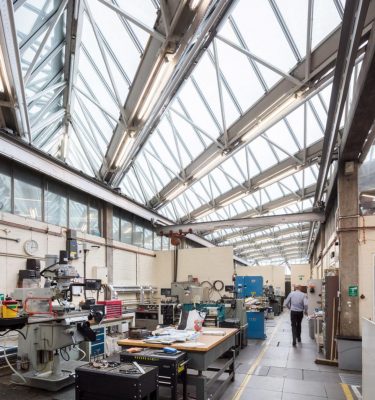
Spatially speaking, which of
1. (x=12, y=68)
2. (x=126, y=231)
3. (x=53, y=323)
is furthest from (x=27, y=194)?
(x=126, y=231)

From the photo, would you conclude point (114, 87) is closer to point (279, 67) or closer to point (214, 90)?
point (214, 90)

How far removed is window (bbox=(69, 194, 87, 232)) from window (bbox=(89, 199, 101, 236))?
0.31m

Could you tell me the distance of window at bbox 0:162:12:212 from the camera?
7.11m

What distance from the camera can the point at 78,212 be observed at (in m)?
9.48

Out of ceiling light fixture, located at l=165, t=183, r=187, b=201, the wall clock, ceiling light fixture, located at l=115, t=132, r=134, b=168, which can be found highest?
ceiling light fixture, located at l=115, t=132, r=134, b=168

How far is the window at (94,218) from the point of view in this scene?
396 inches

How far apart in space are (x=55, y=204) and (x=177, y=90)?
414cm

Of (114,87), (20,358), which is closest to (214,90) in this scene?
(114,87)

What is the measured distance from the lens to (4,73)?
480 centimetres

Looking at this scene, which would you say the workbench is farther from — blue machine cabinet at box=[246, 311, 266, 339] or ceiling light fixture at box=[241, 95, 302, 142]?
blue machine cabinet at box=[246, 311, 266, 339]

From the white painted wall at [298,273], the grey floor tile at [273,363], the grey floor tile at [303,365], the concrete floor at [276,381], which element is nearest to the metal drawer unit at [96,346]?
the concrete floor at [276,381]

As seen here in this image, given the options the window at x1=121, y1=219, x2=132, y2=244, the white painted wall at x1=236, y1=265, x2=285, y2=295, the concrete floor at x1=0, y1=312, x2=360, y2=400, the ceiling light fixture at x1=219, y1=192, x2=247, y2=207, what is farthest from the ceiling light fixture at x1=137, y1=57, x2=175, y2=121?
the white painted wall at x1=236, y1=265, x2=285, y2=295

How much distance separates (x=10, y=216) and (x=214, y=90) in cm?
466

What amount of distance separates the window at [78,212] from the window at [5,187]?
1.98 meters
